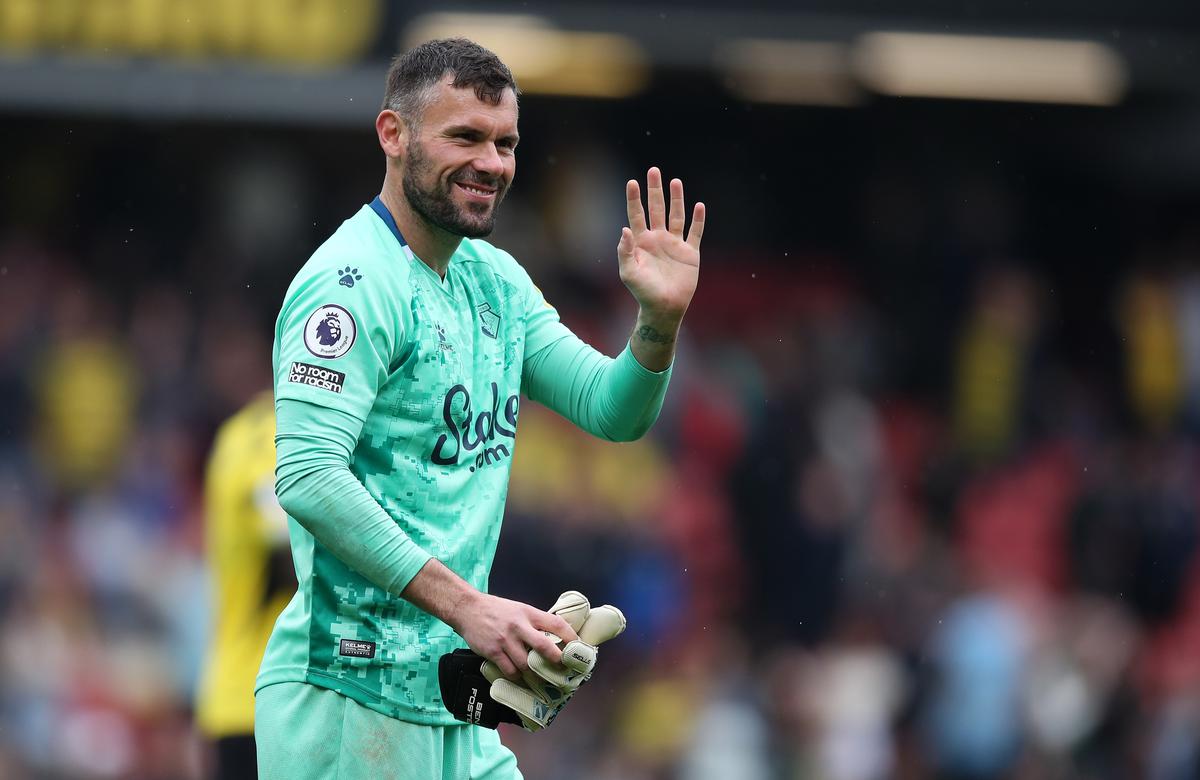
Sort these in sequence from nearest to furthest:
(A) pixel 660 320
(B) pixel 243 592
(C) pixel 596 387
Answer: (A) pixel 660 320 → (C) pixel 596 387 → (B) pixel 243 592

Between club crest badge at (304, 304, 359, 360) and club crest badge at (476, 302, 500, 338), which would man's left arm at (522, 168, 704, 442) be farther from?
club crest badge at (304, 304, 359, 360)

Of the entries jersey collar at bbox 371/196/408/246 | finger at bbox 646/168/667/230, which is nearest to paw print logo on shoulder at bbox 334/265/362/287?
jersey collar at bbox 371/196/408/246

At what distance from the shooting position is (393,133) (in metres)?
4.14

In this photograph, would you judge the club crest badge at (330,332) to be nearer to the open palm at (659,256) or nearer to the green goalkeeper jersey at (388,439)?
the green goalkeeper jersey at (388,439)

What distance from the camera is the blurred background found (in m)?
11.0

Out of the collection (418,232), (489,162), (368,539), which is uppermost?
(489,162)

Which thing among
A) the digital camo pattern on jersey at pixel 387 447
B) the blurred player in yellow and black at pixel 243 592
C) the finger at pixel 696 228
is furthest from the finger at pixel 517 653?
the blurred player in yellow and black at pixel 243 592

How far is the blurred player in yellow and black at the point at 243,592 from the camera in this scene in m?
6.32

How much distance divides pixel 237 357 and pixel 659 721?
3.61m

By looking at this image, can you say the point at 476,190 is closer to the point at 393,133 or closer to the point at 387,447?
the point at 393,133

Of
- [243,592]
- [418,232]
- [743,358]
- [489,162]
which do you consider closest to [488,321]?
[418,232]

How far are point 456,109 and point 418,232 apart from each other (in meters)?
0.29

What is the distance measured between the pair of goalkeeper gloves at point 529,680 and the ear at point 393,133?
3.59 feet

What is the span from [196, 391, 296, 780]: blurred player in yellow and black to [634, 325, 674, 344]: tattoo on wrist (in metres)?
2.47
